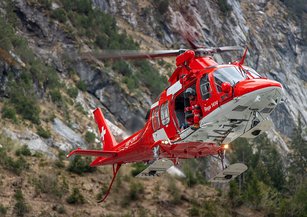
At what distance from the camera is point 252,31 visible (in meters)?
65.0

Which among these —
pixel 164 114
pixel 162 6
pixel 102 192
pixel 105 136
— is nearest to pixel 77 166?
pixel 102 192

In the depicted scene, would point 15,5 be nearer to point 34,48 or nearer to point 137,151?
point 34,48

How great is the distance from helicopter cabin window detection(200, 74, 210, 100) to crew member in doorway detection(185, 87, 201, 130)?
0.34m

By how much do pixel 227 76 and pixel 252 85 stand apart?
0.91 metres

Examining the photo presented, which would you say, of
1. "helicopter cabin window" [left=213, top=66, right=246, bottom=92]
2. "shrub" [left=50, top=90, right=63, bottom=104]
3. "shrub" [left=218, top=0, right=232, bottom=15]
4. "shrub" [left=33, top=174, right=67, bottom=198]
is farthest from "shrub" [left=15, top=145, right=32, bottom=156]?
"shrub" [left=218, top=0, right=232, bottom=15]

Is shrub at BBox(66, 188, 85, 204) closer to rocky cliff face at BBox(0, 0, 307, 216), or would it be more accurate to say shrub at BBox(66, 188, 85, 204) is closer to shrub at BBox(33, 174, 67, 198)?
rocky cliff face at BBox(0, 0, 307, 216)

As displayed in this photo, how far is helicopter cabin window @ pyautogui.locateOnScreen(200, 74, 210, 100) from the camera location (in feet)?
46.2

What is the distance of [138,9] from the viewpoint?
56.2 metres

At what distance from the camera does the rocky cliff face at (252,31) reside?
55.5 m

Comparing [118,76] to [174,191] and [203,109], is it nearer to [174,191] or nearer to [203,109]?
[174,191]

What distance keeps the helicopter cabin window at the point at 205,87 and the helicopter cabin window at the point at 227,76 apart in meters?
0.28

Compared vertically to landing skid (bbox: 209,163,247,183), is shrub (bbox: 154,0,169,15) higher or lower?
higher

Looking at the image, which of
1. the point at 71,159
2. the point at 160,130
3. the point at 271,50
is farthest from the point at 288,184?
the point at 271,50

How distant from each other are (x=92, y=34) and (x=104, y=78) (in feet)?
20.9
